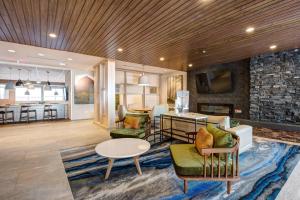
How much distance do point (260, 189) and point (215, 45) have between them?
3.76 m

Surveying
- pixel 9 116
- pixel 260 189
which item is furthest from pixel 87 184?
pixel 9 116

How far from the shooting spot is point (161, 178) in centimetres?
241

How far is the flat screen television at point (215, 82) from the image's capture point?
261 inches

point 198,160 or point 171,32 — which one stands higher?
point 171,32

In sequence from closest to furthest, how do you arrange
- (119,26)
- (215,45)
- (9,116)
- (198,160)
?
(198,160)
(119,26)
(215,45)
(9,116)

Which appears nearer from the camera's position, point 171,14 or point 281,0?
point 281,0

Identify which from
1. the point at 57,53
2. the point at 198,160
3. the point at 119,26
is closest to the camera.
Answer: the point at 198,160

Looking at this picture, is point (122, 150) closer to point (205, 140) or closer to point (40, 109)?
point (205, 140)

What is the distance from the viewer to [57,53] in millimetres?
5301

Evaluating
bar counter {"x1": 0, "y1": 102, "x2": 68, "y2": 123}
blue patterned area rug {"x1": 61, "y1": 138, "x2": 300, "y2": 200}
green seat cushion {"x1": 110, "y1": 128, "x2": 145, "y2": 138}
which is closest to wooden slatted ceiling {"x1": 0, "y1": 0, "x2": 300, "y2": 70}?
green seat cushion {"x1": 110, "y1": 128, "x2": 145, "y2": 138}

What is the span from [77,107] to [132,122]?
17.7ft

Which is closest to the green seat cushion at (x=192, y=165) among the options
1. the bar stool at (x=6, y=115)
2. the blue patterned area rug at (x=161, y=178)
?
the blue patterned area rug at (x=161, y=178)

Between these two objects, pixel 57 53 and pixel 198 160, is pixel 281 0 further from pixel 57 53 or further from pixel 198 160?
pixel 57 53

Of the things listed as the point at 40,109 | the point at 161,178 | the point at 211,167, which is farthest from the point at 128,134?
the point at 40,109
